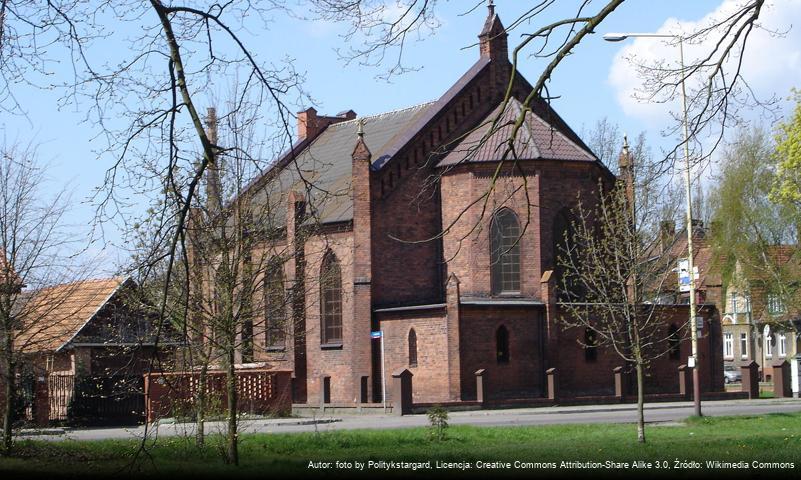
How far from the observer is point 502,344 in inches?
1638

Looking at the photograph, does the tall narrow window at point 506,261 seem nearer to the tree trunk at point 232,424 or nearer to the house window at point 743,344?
the tree trunk at point 232,424

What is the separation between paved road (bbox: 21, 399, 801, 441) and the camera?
28.5 m

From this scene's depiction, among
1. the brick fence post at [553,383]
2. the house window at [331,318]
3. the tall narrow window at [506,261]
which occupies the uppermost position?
the tall narrow window at [506,261]

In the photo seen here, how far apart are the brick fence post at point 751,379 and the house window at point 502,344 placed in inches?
443

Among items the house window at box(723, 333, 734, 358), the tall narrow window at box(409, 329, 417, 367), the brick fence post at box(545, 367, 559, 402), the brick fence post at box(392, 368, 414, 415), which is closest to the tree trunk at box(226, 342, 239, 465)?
the brick fence post at box(392, 368, 414, 415)

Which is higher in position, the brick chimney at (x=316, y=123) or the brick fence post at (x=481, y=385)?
the brick chimney at (x=316, y=123)

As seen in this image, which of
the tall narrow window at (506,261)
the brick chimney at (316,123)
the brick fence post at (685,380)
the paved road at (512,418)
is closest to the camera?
the paved road at (512,418)

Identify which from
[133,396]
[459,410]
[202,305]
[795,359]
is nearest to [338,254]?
[459,410]

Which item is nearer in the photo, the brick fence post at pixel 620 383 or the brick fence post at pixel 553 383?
the brick fence post at pixel 553 383

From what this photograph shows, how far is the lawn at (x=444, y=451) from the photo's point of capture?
571 inches

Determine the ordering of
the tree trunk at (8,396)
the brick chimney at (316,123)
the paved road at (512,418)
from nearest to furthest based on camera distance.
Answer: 1. the tree trunk at (8,396)
2. the paved road at (512,418)
3. the brick chimney at (316,123)

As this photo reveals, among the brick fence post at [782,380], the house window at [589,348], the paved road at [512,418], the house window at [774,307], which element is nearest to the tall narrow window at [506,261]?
the house window at [589,348]

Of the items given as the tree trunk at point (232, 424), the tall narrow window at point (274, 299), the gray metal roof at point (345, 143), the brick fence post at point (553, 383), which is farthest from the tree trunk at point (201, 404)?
the brick fence post at point (553, 383)

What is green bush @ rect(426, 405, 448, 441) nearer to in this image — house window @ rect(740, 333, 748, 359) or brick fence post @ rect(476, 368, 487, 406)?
brick fence post @ rect(476, 368, 487, 406)
